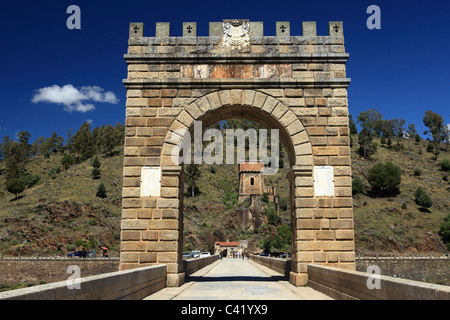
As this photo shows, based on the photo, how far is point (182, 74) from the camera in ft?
38.5

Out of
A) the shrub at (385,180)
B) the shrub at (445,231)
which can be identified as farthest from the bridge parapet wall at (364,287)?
the shrub at (385,180)

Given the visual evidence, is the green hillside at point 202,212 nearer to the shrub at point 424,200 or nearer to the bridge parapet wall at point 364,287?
the shrub at point 424,200

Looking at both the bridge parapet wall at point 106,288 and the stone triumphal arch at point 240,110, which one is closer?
the bridge parapet wall at point 106,288

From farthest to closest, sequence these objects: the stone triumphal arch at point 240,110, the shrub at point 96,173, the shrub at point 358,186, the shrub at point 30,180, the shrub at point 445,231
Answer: the shrub at point 358,186
the shrub at point 30,180
the shrub at point 96,173
the shrub at point 445,231
the stone triumphal arch at point 240,110

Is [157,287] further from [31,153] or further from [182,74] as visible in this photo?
[31,153]

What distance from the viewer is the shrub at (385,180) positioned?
75.7 m

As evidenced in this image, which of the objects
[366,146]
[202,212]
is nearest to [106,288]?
[202,212]

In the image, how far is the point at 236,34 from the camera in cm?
1187

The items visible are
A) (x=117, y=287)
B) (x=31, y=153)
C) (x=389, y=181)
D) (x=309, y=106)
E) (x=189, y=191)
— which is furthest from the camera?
(x=31, y=153)

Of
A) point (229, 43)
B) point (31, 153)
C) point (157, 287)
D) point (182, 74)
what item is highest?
point (31, 153)

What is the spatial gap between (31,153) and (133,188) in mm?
102984

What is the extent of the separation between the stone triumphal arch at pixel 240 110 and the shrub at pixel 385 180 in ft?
230

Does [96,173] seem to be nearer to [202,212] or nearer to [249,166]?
[202,212]

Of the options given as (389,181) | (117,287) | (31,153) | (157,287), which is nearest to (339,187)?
(157,287)
